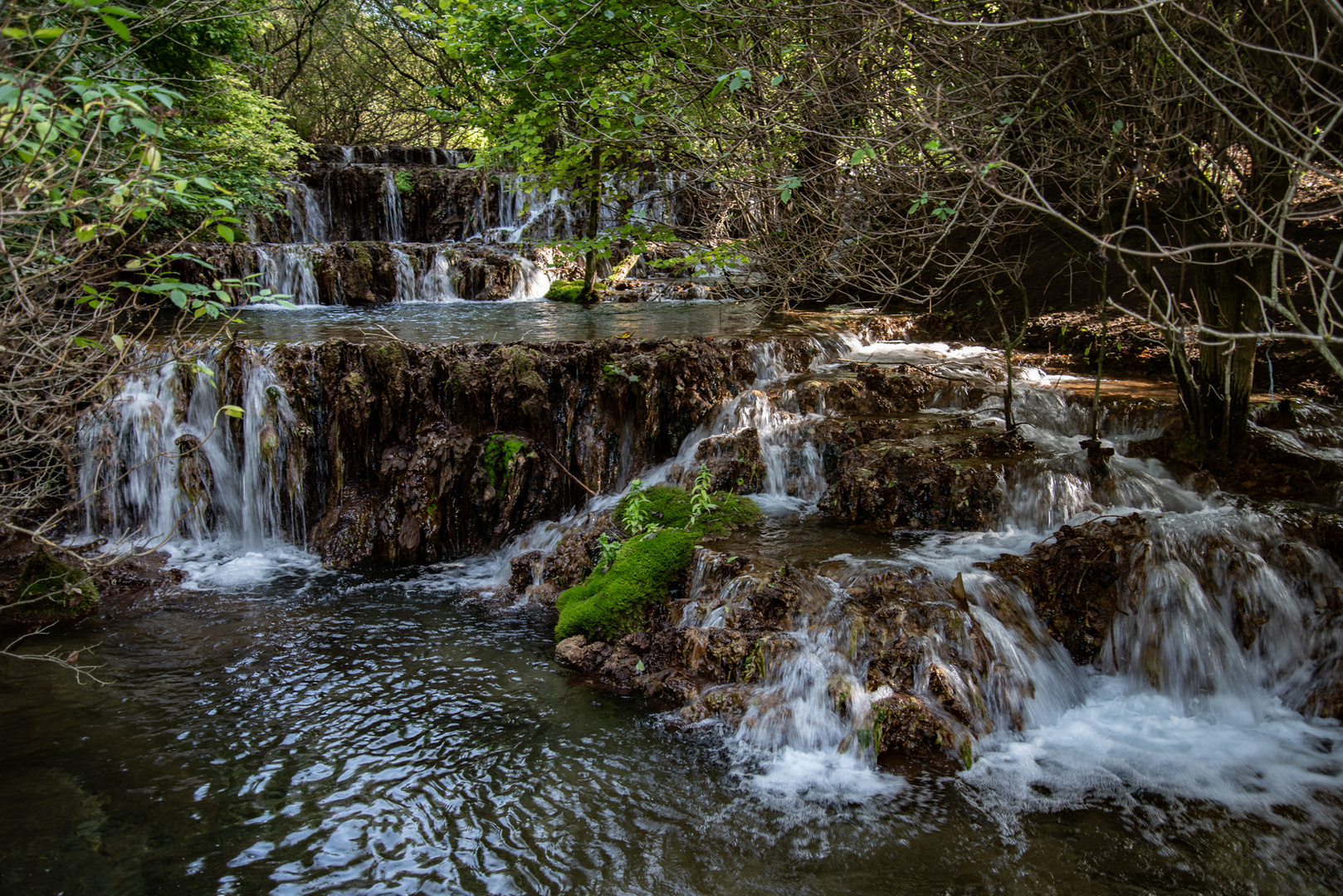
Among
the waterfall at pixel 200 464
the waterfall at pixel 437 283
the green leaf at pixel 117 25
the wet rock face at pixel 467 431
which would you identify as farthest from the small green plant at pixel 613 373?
the waterfall at pixel 437 283

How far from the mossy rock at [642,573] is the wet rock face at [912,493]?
2.82 feet

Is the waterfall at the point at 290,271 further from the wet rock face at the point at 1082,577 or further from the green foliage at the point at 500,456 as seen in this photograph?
the wet rock face at the point at 1082,577

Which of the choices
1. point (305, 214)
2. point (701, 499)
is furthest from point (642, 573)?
point (305, 214)

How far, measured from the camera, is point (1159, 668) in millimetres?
5164

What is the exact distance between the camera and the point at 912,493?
6715 millimetres

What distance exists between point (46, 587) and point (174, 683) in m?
2.15

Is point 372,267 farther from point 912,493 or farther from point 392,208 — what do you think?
point 912,493

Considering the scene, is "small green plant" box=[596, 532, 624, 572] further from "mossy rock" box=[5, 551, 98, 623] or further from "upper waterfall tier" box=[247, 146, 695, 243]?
"upper waterfall tier" box=[247, 146, 695, 243]

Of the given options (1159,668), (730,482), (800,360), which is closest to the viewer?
(1159,668)

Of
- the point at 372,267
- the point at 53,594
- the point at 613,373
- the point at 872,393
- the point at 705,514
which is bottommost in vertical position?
the point at 53,594

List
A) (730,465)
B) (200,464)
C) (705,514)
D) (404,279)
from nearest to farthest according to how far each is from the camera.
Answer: (705,514), (730,465), (200,464), (404,279)

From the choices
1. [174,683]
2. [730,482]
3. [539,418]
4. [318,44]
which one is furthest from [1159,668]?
[318,44]

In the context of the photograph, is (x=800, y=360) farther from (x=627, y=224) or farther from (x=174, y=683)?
(x=174, y=683)

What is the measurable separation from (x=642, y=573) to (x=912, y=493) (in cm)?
246
